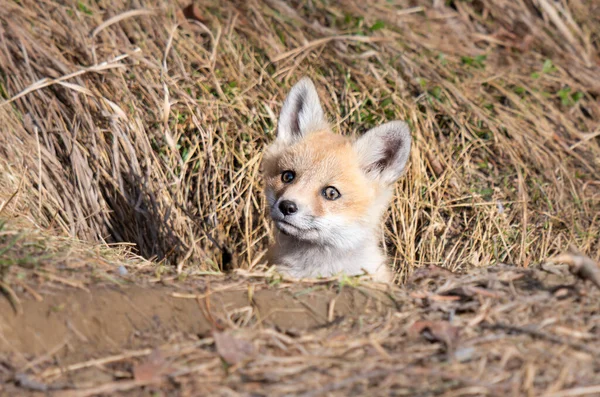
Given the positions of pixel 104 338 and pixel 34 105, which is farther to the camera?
pixel 34 105

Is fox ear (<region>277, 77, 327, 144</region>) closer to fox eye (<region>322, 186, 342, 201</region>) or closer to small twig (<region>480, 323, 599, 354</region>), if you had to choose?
fox eye (<region>322, 186, 342, 201</region>)

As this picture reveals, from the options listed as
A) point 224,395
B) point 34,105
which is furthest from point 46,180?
point 224,395

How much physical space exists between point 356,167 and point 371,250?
54 cm

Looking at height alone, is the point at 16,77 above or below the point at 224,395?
above

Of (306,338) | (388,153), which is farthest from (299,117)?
(306,338)

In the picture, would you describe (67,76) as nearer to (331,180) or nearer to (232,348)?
(331,180)

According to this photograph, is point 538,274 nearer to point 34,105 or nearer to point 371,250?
point 371,250

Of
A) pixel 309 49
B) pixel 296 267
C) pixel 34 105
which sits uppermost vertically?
pixel 309 49

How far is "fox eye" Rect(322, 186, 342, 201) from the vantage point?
3934 millimetres

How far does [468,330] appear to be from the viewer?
8.23 ft

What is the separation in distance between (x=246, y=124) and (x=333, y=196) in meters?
1.34

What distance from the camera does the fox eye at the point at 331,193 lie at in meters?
3.93

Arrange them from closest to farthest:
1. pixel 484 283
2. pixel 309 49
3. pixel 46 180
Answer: pixel 484 283, pixel 46 180, pixel 309 49

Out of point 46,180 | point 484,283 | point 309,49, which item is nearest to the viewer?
point 484,283
